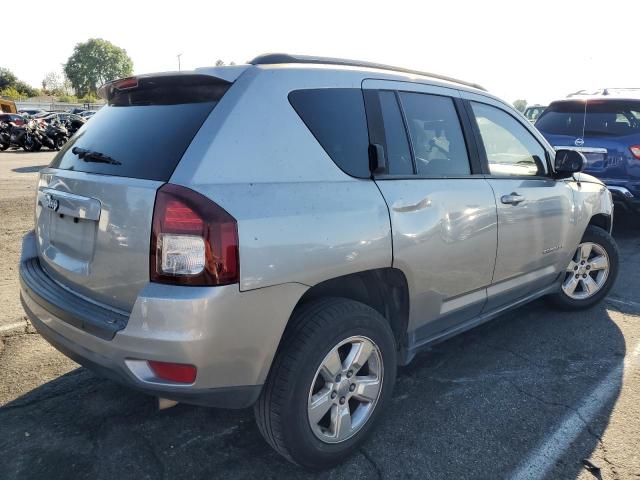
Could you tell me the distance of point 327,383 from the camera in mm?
2402

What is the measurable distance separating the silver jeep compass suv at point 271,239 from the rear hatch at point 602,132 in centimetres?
439

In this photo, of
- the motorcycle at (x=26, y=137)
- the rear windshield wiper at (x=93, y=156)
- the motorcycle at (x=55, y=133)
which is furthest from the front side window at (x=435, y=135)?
the motorcycle at (x=55, y=133)

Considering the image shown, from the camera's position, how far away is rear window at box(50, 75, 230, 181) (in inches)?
84.4

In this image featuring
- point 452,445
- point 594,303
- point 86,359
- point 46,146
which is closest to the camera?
point 86,359

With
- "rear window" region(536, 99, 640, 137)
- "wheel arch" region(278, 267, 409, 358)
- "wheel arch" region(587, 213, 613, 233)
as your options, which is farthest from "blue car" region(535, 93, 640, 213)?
"wheel arch" region(278, 267, 409, 358)

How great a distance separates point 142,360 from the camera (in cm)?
203

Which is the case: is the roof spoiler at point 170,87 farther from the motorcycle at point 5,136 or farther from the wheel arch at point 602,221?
the motorcycle at point 5,136

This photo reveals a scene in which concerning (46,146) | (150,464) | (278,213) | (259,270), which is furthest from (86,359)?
(46,146)

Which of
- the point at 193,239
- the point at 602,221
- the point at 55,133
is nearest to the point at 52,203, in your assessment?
the point at 193,239

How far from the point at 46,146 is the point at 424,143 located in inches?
861

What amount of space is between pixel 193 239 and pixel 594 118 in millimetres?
6671

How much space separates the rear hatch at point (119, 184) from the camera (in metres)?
2.07

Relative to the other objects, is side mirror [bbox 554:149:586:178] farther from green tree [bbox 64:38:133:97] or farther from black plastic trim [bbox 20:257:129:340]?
green tree [bbox 64:38:133:97]

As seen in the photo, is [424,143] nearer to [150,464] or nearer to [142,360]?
[142,360]
